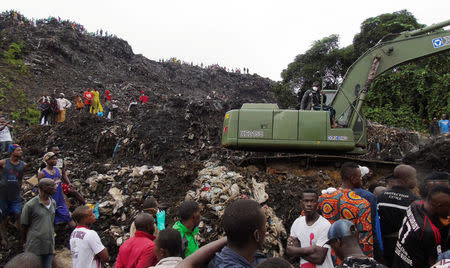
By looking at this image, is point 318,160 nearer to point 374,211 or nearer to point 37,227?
point 374,211

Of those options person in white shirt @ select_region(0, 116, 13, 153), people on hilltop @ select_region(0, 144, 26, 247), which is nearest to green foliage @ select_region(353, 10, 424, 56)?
person in white shirt @ select_region(0, 116, 13, 153)

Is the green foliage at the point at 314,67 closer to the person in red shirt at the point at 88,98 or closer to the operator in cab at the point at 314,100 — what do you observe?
the person in red shirt at the point at 88,98

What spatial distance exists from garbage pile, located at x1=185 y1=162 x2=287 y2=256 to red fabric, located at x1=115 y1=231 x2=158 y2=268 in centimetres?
246

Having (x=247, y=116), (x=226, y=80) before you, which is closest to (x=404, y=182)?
(x=247, y=116)

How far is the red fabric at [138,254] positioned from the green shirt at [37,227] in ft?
5.69

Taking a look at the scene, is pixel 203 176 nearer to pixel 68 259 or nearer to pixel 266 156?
pixel 266 156

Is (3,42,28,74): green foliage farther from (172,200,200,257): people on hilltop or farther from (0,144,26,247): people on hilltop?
(172,200,200,257): people on hilltop

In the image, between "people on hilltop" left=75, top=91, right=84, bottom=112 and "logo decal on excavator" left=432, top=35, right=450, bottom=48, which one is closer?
"logo decal on excavator" left=432, top=35, right=450, bottom=48

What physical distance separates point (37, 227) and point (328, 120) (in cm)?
630

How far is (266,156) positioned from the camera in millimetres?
8797

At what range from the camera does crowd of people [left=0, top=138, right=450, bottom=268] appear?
184 cm

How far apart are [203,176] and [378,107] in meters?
15.4

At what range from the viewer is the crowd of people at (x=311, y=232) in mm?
1837

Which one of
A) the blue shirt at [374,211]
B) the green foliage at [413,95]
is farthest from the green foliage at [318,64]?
the blue shirt at [374,211]
